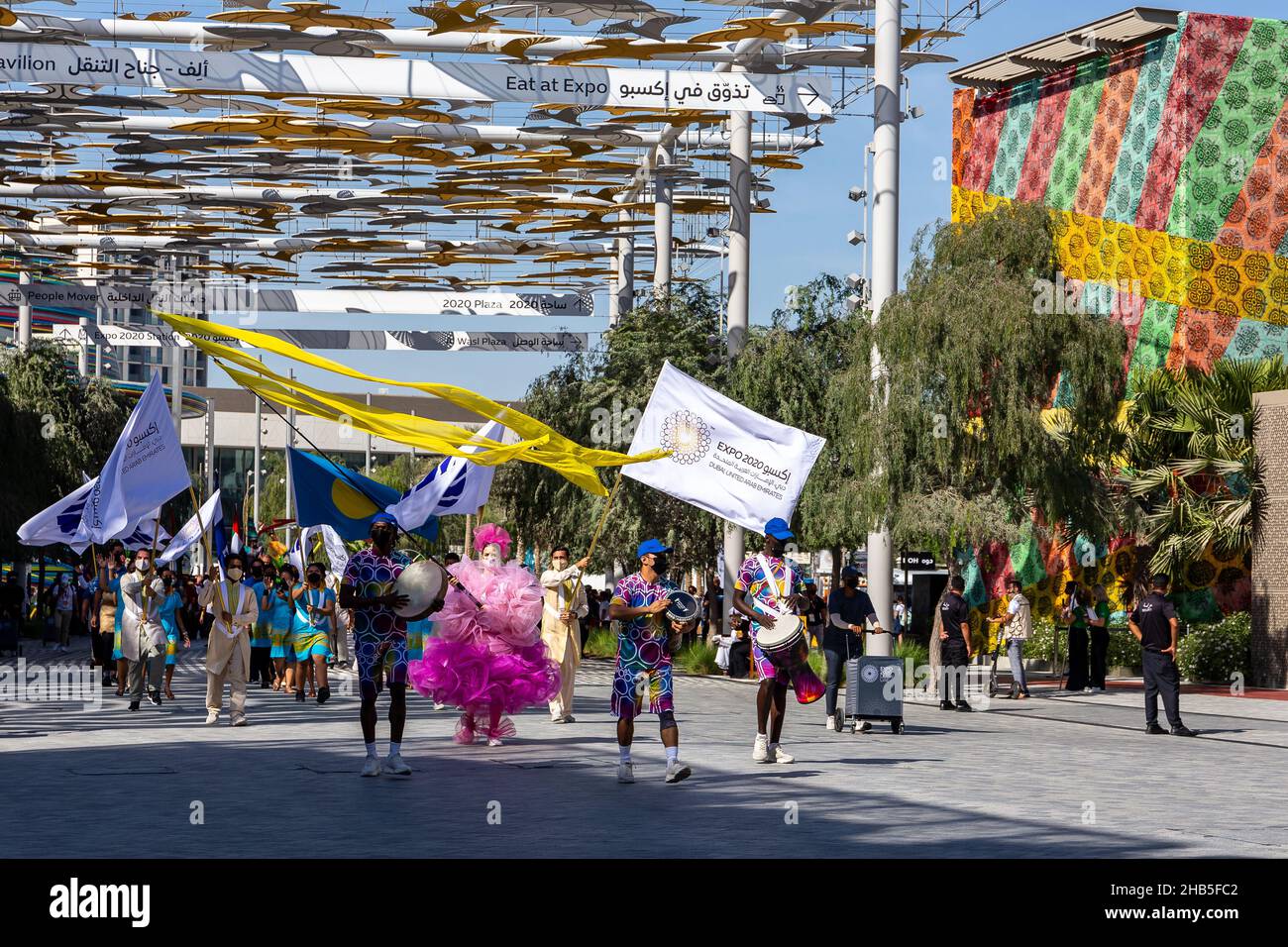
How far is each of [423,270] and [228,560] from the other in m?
36.1

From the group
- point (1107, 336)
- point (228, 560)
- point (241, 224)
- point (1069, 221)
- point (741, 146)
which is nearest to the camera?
point (228, 560)

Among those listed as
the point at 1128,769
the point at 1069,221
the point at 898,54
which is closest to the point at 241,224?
the point at 1069,221

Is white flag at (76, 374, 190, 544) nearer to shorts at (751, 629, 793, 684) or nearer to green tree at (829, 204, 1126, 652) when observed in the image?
shorts at (751, 629, 793, 684)

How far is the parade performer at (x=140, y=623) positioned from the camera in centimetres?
1972

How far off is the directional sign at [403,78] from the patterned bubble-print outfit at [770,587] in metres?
15.4

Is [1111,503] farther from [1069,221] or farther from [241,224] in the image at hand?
[241,224]

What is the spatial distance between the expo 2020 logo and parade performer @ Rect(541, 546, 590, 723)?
2.67m

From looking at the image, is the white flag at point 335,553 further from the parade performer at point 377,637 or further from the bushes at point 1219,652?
the parade performer at point 377,637

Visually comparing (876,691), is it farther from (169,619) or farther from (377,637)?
(169,619)

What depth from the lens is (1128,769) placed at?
571 inches

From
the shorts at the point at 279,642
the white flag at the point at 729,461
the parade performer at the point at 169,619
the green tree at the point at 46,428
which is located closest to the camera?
the white flag at the point at 729,461

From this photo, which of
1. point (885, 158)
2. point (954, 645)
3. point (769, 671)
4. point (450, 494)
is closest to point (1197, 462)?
point (885, 158)

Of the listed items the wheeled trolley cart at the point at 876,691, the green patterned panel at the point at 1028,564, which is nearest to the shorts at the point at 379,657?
the wheeled trolley cart at the point at 876,691

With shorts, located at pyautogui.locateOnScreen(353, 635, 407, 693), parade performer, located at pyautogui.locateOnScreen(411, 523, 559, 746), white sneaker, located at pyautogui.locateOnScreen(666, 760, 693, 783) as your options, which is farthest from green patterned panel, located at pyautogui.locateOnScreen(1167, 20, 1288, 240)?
shorts, located at pyautogui.locateOnScreen(353, 635, 407, 693)
